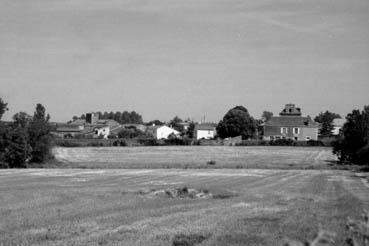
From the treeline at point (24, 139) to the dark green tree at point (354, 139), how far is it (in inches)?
1410

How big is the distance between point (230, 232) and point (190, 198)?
11634 mm

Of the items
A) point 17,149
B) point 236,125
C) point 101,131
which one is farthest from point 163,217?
point 101,131

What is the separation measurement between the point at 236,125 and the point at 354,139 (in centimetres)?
8275

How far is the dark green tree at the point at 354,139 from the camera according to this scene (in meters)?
71.8

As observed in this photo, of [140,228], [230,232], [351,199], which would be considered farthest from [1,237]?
[351,199]

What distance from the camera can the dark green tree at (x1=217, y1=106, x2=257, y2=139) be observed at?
15538 centimetres

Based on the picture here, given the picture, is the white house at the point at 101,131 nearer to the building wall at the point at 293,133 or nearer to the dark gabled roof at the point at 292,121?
the building wall at the point at 293,133

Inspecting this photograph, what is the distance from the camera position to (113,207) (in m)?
22.2

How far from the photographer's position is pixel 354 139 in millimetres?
73562

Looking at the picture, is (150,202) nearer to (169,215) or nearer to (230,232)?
(169,215)

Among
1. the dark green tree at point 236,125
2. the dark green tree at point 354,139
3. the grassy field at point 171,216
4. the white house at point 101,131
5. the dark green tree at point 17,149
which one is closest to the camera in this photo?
the grassy field at point 171,216

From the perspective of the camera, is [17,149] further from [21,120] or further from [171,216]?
[171,216]

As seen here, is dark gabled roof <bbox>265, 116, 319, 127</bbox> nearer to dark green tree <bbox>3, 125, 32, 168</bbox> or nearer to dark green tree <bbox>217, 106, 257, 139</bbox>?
dark green tree <bbox>217, 106, 257, 139</bbox>

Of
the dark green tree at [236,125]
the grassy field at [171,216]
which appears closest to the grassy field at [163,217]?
the grassy field at [171,216]
